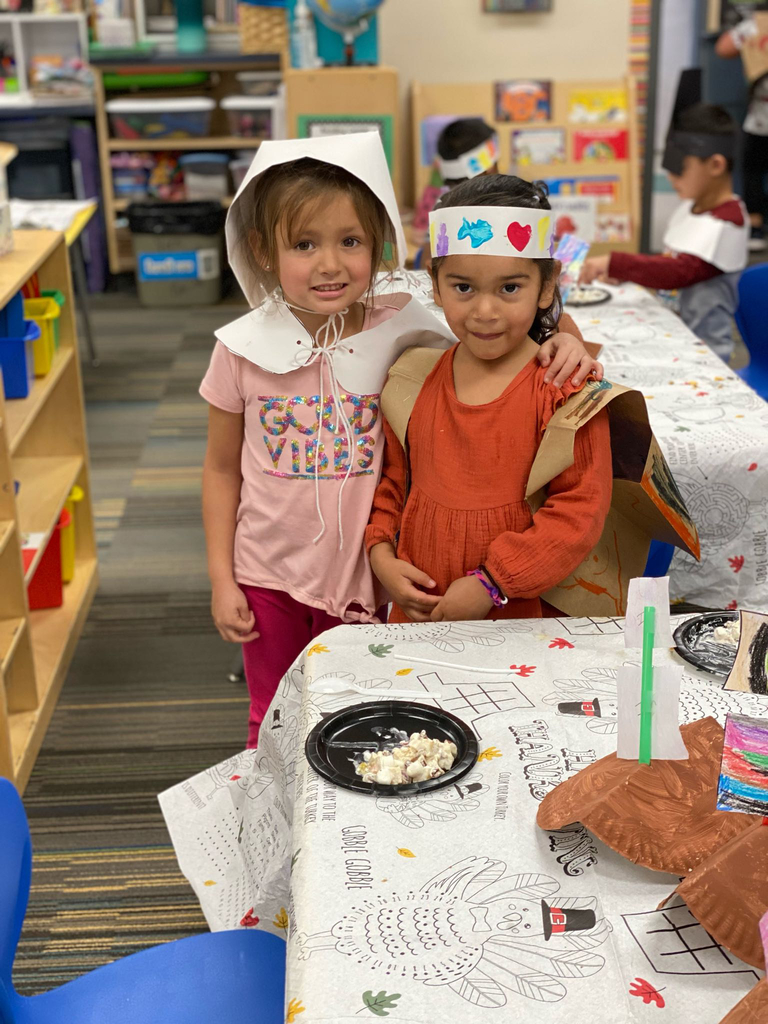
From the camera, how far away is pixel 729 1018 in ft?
2.52

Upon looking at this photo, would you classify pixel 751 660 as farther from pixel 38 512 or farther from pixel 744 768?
pixel 38 512

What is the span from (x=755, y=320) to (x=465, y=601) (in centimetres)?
187

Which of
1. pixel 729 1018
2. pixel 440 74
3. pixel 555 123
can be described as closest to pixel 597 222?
pixel 555 123

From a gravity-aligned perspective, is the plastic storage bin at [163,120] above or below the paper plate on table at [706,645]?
above

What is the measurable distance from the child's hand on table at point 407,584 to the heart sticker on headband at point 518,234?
431 mm

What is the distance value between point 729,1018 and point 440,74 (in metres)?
5.41

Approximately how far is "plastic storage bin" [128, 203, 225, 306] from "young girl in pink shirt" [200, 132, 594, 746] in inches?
167

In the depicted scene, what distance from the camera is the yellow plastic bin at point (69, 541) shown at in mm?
2895

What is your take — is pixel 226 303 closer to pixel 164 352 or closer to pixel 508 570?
pixel 164 352

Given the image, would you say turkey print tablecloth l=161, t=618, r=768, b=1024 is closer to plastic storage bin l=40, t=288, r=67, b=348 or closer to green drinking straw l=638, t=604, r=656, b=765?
green drinking straw l=638, t=604, r=656, b=765

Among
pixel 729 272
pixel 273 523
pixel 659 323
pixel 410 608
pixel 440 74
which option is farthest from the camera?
pixel 440 74

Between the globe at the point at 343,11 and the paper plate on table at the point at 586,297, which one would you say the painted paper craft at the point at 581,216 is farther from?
the globe at the point at 343,11

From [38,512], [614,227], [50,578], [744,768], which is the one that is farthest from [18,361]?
[614,227]

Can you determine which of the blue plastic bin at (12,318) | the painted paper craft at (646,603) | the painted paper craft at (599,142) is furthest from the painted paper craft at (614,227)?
the painted paper craft at (646,603)
